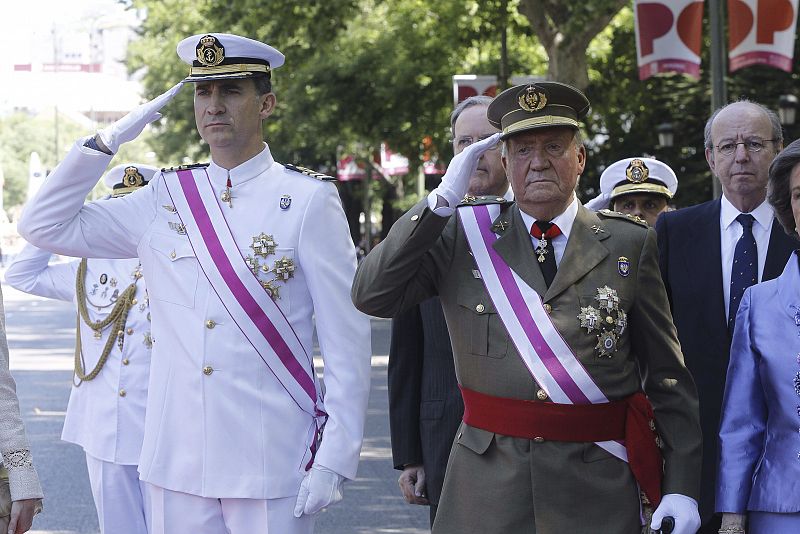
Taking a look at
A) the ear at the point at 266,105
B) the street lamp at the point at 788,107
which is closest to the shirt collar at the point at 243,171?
the ear at the point at 266,105

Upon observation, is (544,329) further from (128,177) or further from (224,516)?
(128,177)

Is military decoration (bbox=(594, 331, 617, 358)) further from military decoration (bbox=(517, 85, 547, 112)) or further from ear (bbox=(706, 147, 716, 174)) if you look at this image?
ear (bbox=(706, 147, 716, 174))

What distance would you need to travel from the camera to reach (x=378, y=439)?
1249cm

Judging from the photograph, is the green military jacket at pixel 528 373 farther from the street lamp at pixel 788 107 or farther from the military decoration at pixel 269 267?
the street lamp at pixel 788 107

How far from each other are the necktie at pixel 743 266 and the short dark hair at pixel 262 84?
5.99ft

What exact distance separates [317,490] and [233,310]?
64 centimetres

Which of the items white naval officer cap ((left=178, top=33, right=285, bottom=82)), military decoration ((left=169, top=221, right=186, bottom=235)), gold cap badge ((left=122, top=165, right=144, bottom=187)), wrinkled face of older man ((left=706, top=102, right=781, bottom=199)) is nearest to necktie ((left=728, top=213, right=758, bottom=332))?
wrinkled face of older man ((left=706, top=102, right=781, bottom=199))

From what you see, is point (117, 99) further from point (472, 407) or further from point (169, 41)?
point (472, 407)

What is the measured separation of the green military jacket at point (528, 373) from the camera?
4043 mm

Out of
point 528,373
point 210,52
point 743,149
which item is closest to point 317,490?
point 528,373

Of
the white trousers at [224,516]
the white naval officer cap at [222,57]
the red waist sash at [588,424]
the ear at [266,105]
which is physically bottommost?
the white trousers at [224,516]

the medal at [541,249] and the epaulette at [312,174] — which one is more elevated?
the epaulette at [312,174]

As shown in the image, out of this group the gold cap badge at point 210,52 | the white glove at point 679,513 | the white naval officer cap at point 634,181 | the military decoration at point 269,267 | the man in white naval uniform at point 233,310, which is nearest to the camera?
the white glove at point 679,513

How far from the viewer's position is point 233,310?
4.71 m
